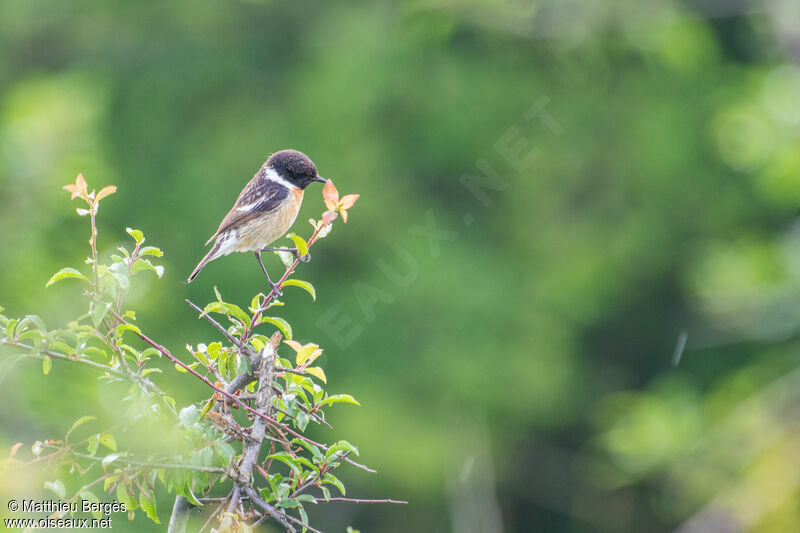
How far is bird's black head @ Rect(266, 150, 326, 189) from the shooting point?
→ 3910mm

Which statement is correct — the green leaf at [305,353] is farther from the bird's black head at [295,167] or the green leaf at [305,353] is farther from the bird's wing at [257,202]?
the bird's wing at [257,202]

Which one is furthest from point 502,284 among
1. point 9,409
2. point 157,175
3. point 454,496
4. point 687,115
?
point 9,409

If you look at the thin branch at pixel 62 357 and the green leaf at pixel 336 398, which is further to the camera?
the green leaf at pixel 336 398

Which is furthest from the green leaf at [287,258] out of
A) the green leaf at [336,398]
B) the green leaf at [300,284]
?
the green leaf at [336,398]

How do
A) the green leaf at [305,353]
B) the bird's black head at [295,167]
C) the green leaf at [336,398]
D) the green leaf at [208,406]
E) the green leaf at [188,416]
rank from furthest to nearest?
the bird's black head at [295,167] < the green leaf at [305,353] < the green leaf at [336,398] < the green leaf at [208,406] < the green leaf at [188,416]

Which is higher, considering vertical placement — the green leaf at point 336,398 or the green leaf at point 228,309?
the green leaf at point 228,309

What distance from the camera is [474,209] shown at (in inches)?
463

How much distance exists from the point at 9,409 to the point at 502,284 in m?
6.23

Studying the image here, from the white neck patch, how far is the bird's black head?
0.06 feet

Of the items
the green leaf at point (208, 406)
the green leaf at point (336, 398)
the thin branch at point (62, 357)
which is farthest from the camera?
the green leaf at point (336, 398)

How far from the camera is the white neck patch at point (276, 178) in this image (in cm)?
413

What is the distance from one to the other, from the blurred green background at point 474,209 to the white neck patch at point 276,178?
4.76 metres

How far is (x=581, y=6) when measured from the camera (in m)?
9.11

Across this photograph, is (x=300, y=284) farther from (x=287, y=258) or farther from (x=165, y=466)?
(x=165, y=466)
